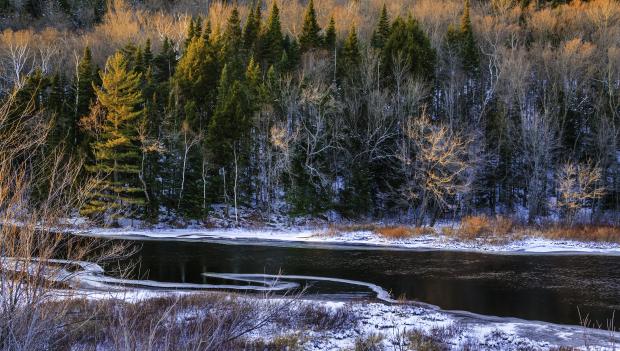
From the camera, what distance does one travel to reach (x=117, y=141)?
38750 mm

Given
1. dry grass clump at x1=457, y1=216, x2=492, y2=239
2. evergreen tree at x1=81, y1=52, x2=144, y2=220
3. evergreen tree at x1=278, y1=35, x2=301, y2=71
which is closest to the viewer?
dry grass clump at x1=457, y1=216, x2=492, y2=239

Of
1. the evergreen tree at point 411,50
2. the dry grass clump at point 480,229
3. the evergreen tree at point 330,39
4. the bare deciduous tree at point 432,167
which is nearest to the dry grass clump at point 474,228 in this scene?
the dry grass clump at point 480,229

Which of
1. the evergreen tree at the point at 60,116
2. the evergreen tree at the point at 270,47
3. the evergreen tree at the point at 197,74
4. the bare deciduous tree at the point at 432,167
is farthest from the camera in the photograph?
the evergreen tree at the point at 270,47

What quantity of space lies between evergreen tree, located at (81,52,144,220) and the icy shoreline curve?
10.3ft

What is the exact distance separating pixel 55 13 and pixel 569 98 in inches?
3012

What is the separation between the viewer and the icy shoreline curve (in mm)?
30562

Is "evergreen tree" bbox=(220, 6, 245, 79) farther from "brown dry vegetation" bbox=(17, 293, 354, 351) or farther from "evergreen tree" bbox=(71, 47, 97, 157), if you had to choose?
"brown dry vegetation" bbox=(17, 293, 354, 351)

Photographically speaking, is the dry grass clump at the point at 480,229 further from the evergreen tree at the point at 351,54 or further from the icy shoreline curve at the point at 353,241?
the evergreen tree at the point at 351,54

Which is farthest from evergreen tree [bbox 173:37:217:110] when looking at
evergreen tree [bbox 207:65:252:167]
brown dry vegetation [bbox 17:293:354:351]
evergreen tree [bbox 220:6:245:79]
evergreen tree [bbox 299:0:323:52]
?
brown dry vegetation [bbox 17:293:354:351]

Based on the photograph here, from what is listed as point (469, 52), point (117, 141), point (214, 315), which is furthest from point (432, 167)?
point (214, 315)

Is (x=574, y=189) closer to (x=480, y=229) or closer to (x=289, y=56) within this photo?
(x=480, y=229)

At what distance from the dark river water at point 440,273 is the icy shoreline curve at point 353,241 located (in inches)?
63.6

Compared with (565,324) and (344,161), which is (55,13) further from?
(565,324)

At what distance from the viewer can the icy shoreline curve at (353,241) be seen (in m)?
30.6
